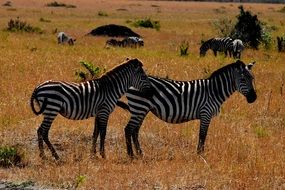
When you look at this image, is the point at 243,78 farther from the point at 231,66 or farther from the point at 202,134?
the point at 202,134

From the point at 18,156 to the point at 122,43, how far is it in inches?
827

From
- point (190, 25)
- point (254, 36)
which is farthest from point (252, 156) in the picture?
point (190, 25)

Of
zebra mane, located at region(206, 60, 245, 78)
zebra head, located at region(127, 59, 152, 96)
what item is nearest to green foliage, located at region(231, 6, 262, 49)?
zebra mane, located at region(206, 60, 245, 78)

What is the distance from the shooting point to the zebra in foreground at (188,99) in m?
9.76

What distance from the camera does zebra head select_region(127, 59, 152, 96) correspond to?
9797 millimetres

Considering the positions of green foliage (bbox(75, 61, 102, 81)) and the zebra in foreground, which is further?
green foliage (bbox(75, 61, 102, 81))

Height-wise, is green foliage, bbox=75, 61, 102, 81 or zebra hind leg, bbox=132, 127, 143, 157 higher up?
zebra hind leg, bbox=132, 127, 143, 157

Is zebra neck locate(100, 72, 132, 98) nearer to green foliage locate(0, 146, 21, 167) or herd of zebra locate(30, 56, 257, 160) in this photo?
herd of zebra locate(30, 56, 257, 160)

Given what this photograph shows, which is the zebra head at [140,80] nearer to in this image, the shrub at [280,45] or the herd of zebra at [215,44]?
the herd of zebra at [215,44]

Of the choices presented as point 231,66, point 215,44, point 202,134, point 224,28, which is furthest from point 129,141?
point 224,28

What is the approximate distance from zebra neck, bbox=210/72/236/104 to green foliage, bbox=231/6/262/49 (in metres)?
21.8

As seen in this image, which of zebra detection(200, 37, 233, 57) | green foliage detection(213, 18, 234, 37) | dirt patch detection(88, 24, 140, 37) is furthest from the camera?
dirt patch detection(88, 24, 140, 37)

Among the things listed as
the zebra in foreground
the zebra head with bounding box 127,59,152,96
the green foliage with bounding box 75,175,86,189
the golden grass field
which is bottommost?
the golden grass field

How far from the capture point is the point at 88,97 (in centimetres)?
947
